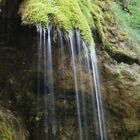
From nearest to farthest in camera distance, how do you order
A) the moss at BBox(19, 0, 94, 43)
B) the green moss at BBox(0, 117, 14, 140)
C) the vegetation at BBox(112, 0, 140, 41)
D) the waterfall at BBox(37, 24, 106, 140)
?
the green moss at BBox(0, 117, 14, 140)
the moss at BBox(19, 0, 94, 43)
the waterfall at BBox(37, 24, 106, 140)
the vegetation at BBox(112, 0, 140, 41)

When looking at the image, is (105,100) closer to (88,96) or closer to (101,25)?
(88,96)

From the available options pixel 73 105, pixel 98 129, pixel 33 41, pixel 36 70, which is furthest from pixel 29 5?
pixel 98 129

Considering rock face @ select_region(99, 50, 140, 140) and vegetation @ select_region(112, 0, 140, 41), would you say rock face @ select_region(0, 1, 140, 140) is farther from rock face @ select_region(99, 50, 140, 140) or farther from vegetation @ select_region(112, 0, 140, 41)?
vegetation @ select_region(112, 0, 140, 41)

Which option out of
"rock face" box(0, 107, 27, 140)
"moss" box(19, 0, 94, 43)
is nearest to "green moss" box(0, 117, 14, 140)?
"rock face" box(0, 107, 27, 140)

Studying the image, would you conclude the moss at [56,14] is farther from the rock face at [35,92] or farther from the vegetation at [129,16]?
the vegetation at [129,16]

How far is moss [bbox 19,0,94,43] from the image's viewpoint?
525 centimetres

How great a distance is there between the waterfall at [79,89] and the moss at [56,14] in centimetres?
17

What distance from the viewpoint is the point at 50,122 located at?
6336 mm

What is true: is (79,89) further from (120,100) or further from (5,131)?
(5,131)

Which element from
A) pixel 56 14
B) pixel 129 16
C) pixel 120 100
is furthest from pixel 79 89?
pixel 129 16

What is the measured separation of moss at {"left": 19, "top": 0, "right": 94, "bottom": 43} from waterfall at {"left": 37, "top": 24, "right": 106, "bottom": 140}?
6.8 inches

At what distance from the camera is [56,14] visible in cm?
536

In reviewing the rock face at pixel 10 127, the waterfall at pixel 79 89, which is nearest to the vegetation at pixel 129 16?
the waterfall at pixel 79 89

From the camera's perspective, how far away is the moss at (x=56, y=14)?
5.25m
